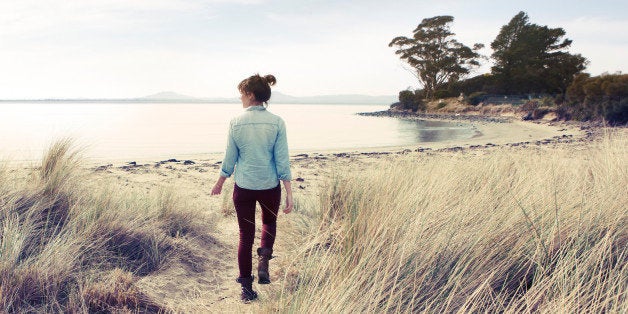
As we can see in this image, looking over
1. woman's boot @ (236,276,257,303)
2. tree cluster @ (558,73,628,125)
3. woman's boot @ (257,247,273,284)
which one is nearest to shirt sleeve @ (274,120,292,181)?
woman's boot @ (257,247,273,284)

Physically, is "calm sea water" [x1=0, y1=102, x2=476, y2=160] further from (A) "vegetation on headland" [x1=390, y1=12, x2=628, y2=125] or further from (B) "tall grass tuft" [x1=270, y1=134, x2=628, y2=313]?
(A) "vegetation on headland" [x1=390, y1=12, x2=628, y2=125]

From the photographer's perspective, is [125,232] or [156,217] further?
[156,217]

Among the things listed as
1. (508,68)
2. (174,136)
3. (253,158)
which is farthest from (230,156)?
(508,68)

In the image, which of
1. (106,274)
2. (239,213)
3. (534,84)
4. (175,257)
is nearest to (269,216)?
(239,213)

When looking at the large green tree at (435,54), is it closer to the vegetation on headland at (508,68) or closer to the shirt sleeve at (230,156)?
the vegetation on headland at (508,68)

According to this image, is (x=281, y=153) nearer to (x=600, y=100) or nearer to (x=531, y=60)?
(x=600, y=100)

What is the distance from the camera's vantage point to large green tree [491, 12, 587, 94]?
39.2 meters

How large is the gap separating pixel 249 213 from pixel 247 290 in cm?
56

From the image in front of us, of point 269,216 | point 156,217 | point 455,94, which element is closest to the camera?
point 269,216

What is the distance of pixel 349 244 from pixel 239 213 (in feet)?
2.88

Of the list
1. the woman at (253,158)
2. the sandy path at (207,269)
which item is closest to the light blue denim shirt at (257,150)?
the woman at (253,158)

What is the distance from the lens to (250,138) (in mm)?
2963

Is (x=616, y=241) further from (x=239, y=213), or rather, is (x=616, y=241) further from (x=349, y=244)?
(x=239, y=213)

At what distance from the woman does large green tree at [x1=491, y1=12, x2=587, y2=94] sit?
137 feet
